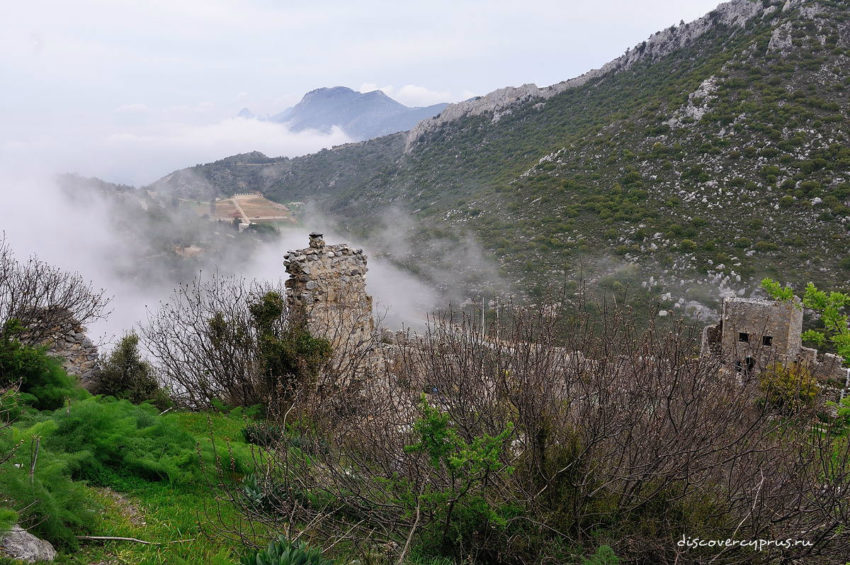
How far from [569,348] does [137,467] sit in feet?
14.2

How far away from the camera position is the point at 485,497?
11.8 ft

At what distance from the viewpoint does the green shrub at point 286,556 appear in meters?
2.87

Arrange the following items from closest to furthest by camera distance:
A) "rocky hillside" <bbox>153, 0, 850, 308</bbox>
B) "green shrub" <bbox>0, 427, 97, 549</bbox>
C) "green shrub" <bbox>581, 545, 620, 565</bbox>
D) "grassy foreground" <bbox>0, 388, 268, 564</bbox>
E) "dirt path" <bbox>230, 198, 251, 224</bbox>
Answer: "green shrub" <bbox>581, 545, 620, 565</bbox> < "green shrub" <bbox>0, 427, 97, 549</bbox> < "grassy foreground" <bbox>0, 388, 268, 564</bbox> < "rocky hillside" <bbox>153, 0, 850, 308</bbox> < "dirt path" <bbox>230, 198, 251, 224</bbox>

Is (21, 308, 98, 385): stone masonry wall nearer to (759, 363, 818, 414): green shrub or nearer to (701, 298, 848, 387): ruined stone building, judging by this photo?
(759, 363, 818, 414): green shrub

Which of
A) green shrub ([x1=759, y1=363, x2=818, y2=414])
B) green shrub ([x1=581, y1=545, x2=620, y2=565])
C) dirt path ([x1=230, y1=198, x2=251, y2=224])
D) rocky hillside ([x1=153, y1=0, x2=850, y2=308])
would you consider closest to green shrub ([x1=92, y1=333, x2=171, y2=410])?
green shrub ([x1=581, y1=545, x2=620, y2=565])

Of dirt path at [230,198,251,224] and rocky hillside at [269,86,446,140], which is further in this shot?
rocky hillside at [269,86,446,140]

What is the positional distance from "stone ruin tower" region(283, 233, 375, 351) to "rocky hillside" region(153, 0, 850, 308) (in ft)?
26.1

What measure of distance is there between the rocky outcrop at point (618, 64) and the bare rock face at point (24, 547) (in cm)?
4255

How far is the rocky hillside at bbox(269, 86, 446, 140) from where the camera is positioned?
143875 mm

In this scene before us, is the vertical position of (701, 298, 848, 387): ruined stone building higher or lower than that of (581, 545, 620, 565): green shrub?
lower

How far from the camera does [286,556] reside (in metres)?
2.87

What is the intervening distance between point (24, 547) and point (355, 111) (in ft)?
520

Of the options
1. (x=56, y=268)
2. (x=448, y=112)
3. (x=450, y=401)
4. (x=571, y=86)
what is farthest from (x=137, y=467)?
(x=448, y=112)

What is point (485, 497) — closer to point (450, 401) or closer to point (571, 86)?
point (450, 401)
